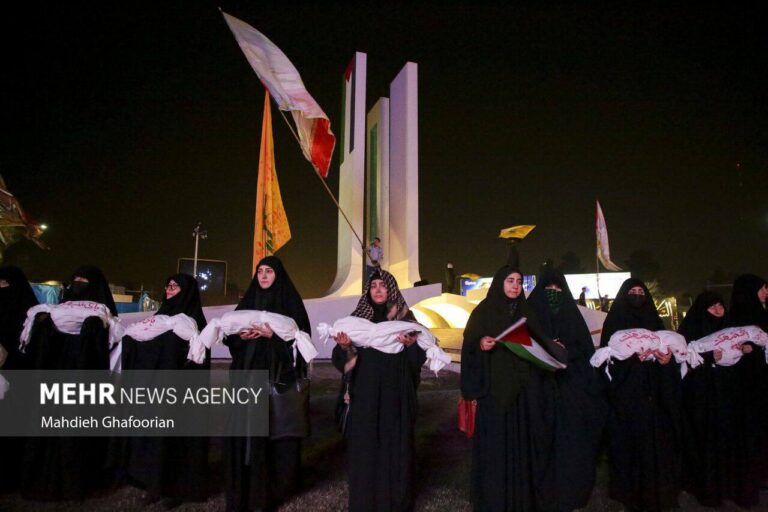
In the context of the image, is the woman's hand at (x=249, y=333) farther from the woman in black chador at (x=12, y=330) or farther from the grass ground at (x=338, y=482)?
the woman in black chador at (x=12, y=330)

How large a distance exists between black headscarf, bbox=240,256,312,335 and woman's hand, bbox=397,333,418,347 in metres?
0.69

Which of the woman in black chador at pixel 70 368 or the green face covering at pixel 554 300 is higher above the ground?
the green face covering at pixel 554 300

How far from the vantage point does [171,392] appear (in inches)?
141

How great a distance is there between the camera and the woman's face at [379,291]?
335 cm

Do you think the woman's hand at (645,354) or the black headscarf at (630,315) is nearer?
the woman's hand at (645,354)

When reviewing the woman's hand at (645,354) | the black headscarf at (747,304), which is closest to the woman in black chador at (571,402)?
the woman's hand at (645,354)

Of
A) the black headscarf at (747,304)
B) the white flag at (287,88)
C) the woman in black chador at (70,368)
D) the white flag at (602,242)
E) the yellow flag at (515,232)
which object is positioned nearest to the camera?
the woman in black chador at (70,368)

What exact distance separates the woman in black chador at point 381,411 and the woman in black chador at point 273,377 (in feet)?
1.15

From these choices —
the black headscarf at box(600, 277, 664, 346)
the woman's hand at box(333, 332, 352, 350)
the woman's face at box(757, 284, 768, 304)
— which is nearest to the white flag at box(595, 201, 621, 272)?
the woman's face at box(757, 284, 768, 304)

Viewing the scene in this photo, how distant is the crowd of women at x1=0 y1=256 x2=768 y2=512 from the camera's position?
315 centimetres

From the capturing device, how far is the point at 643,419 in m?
3.49

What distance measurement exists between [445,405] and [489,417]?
333 centimetres

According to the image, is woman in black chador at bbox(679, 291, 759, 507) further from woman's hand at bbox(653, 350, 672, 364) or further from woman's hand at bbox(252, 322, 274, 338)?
woman's hand at bbox(252, 322, 274, 338)

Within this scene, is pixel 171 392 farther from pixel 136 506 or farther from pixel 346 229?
pixel 346 229
